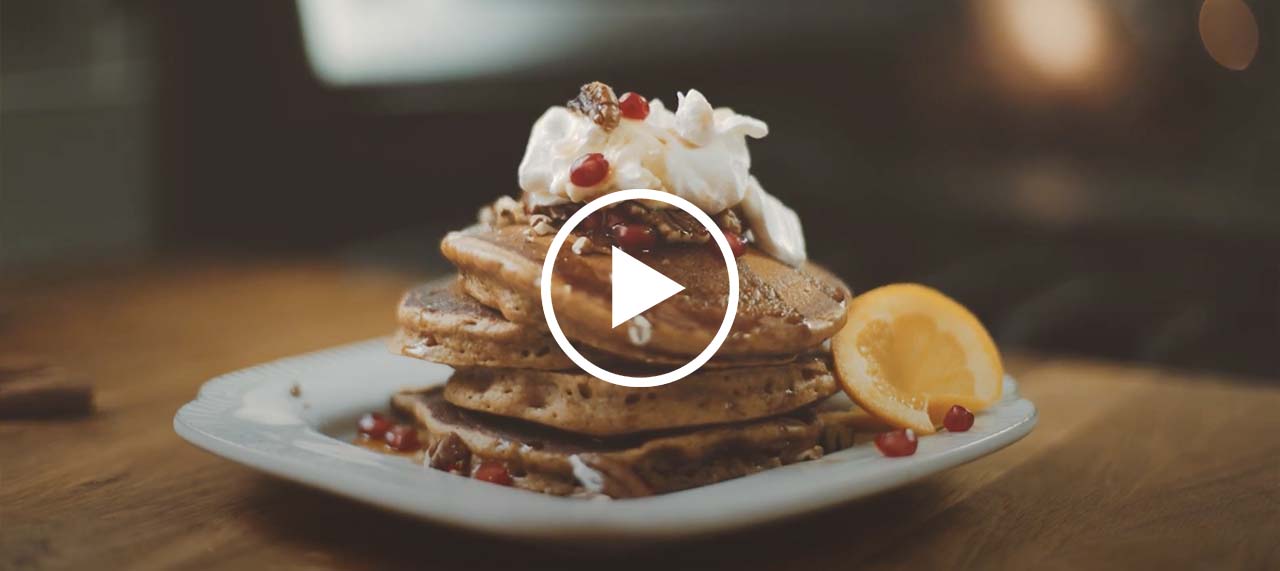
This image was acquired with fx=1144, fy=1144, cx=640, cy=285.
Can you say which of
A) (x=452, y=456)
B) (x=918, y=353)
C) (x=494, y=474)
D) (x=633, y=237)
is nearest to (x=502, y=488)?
(x=494, y=474)

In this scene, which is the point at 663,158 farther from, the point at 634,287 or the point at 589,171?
the point at 634,287

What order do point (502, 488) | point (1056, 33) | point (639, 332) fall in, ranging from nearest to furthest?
point (502, 488), point (639, 332), point (1056, 33)

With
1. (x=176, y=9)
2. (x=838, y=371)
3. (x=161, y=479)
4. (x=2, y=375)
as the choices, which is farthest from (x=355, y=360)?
(x=176, y=9)

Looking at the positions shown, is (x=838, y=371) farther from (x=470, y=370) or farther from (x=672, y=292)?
(x=470, y=370)

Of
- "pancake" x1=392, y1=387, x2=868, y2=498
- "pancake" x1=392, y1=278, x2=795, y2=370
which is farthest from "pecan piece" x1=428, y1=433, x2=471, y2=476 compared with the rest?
"pancake" x1=392, y1=278, x2=795, y2=370

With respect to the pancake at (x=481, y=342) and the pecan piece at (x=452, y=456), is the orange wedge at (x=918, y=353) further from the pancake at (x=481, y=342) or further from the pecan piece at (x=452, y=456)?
the pecan piece at (x=452, y=456)

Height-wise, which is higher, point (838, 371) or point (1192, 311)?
point (838, 371)

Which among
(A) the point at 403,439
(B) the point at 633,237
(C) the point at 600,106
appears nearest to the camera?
(B) the point at 633,237
